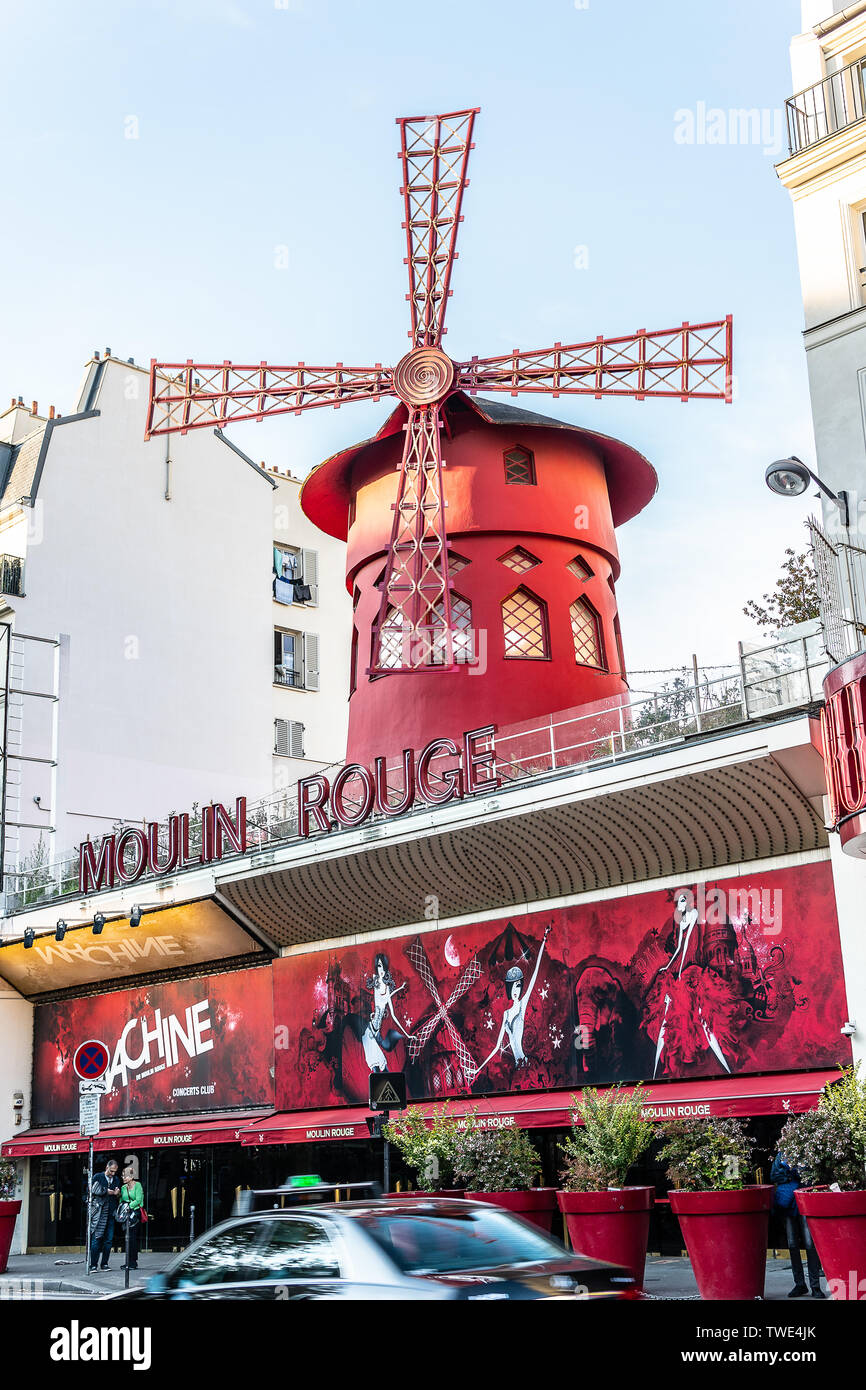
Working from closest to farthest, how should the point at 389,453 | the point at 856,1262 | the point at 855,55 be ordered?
the point at 856,1262 < the point at 855,55 < the point at 389,453

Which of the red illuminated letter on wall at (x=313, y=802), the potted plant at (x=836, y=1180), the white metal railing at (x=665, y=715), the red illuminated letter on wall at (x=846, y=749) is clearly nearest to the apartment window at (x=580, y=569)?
the white metal railing at (x=665, y=715)

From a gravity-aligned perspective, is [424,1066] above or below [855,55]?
below

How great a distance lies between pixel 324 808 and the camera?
18.1m

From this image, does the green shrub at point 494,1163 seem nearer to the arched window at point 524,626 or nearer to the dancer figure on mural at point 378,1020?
the dancer figure on mural at point 378,1020

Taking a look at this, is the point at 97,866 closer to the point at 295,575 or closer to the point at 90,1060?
the point at 90,1060

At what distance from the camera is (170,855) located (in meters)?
20.5

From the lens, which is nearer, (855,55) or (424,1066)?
(855,55)

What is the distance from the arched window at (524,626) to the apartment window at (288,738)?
11468 millimetres

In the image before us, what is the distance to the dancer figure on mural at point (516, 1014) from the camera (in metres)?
15.8
